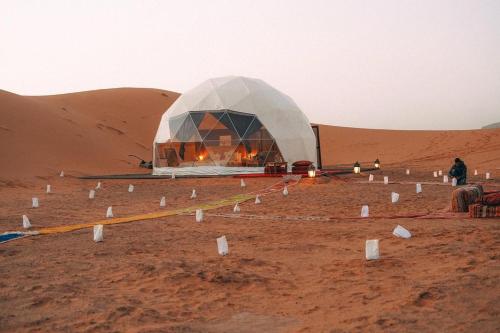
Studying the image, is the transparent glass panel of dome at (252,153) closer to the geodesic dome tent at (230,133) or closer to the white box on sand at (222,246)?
the geodesic dome tent at (230,133)

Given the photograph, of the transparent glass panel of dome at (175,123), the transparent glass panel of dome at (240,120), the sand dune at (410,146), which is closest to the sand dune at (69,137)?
the transparent glass panel of dome at (175,123)

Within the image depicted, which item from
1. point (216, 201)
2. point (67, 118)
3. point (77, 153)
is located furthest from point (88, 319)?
point (67, 118)

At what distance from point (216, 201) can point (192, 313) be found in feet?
30.3

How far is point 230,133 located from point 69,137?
51.1 ft

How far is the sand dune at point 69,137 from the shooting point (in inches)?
1048

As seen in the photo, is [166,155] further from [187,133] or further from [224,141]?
[224,141]

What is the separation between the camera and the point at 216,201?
1338 centimetres

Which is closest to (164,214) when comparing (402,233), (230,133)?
(402,233)

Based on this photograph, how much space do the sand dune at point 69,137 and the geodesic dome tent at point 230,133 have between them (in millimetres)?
6041

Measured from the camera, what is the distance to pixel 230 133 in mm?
24141

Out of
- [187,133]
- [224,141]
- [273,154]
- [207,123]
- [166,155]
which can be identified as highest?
[207,123]

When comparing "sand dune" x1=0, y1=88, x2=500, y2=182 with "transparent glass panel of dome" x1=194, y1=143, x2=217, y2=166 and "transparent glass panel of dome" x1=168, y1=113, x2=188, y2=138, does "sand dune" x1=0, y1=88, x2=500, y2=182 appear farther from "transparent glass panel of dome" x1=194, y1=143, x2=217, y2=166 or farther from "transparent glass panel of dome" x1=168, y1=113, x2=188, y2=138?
"transparent glass panel of dome" x1=194, y1=143, x2=217, y2=166

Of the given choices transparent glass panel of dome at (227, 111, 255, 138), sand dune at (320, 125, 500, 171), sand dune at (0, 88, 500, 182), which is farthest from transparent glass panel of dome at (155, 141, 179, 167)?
sand dune at (320, 125, 500, 171)

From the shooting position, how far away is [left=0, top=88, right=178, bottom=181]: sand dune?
87.3ft
